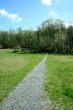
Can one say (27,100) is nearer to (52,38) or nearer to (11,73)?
(11,73)

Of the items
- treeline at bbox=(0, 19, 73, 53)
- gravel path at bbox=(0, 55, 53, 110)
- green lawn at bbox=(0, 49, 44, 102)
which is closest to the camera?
gravel path at bbox=(0, 55, 53, 110)

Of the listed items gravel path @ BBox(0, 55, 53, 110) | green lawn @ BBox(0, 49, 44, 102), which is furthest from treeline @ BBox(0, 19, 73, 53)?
gravel path @ BBox(0, 55, 53, 110)

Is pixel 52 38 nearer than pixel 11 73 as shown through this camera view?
No

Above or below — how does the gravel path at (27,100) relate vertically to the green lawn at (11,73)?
above

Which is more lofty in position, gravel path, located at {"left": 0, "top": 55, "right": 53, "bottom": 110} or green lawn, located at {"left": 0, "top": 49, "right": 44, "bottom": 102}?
gravel path, located at {"left": 0, "top": 55, "right": 53, "bottom": 110}

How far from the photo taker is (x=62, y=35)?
114375 millimetres

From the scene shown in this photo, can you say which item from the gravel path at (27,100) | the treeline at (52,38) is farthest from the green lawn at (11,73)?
the treeline at (52,38)

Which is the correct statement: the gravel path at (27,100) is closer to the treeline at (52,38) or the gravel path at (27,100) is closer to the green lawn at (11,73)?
the green lawn at (11,73)

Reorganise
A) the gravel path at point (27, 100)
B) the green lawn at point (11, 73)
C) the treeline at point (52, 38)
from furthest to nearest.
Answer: the treeline at point (52, 38), the green lawn at point (11, 73), the gravel path at point (27, 100)

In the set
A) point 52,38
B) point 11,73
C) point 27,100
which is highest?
point 52,38

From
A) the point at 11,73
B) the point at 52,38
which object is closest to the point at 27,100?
the point at 11,73

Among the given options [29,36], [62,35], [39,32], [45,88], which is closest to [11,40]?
[29,36]

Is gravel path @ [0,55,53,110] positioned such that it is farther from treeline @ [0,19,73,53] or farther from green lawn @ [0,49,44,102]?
treeline @ [0,19,73,53]

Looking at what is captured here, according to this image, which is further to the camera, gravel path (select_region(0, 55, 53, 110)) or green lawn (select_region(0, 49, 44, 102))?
green lawn (select_region(0, 49, 44, 102))
